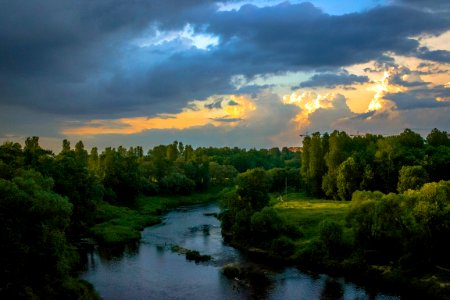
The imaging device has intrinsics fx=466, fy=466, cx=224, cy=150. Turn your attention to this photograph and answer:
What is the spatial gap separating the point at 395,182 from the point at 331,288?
75016mm

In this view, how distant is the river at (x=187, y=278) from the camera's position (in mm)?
59438

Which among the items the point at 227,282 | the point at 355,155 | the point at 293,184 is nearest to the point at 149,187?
the point at 293,184

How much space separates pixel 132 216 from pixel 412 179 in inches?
2689

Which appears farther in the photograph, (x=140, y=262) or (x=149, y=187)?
(x=149, y=187)

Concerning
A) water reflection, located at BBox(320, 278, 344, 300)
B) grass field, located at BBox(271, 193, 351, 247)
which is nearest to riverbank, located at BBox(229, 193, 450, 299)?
grass field, located at BBox(271, 193, 351, 247)

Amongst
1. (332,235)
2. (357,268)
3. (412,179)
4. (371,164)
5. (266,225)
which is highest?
(371,164)

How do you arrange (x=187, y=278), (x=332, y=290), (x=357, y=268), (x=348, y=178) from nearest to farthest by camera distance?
(x=332, y=290)
(x=187, y=278)
(x=357, y=268)
(x=348, y=178)

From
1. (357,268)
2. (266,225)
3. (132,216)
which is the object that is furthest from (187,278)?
(132,216)

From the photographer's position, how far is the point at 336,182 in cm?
14062

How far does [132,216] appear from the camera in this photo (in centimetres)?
11912

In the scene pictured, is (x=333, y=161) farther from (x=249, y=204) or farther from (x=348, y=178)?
(x=249, y=204)

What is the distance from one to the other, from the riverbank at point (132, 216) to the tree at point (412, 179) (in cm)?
5986

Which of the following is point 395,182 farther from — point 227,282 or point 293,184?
point 227,282

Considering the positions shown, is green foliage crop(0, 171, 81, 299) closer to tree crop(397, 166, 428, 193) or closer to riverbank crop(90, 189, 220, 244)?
riverbank crop(90, 189, 220, 244)
